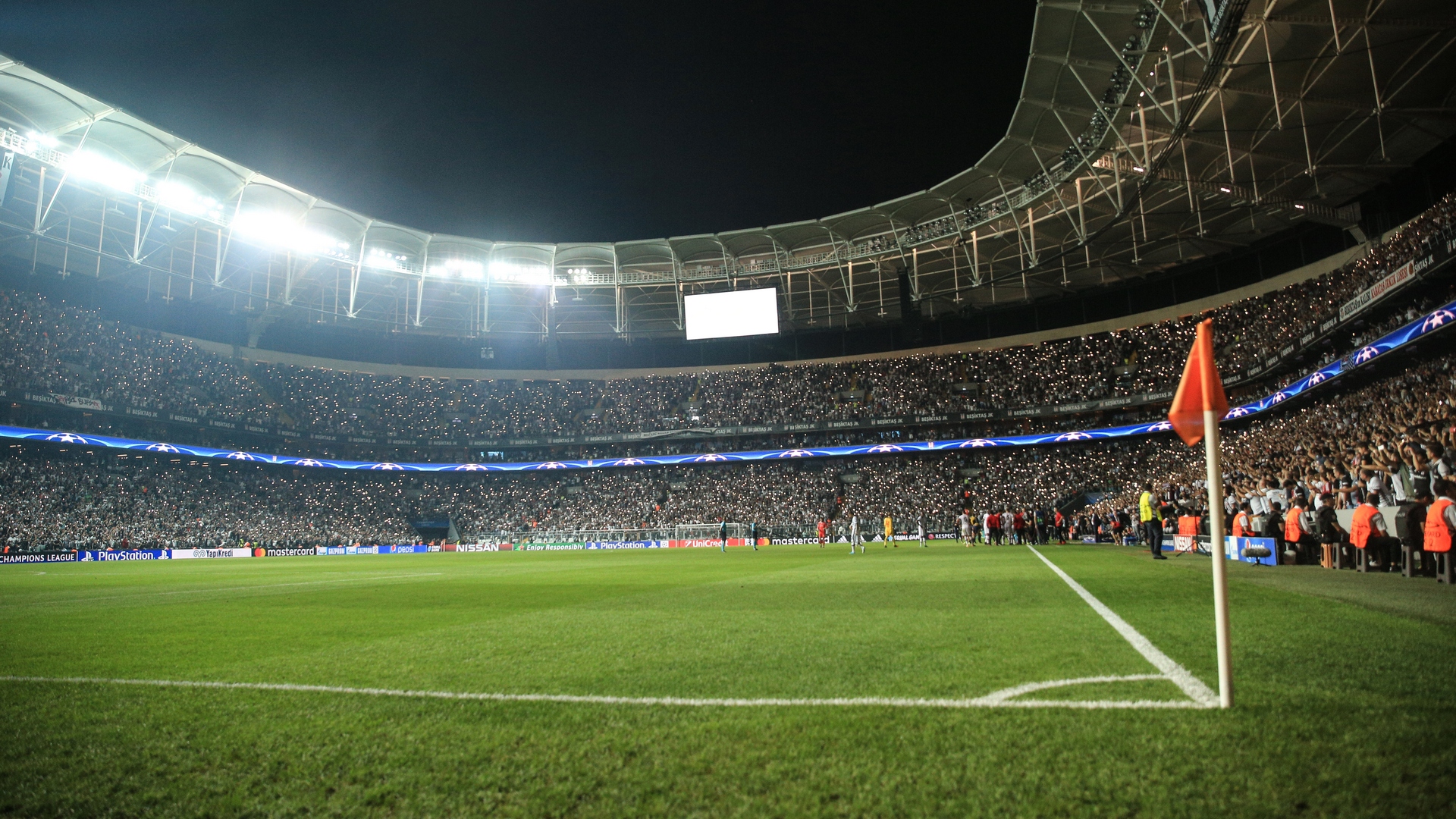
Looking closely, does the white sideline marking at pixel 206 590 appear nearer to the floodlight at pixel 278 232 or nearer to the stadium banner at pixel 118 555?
the stadium banner at pixel 118 555

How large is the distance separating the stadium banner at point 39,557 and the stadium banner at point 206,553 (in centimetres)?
395

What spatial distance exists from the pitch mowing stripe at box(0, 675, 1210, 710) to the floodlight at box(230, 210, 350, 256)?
40.1m

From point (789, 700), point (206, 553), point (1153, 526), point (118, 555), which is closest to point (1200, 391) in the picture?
point (789, 700)

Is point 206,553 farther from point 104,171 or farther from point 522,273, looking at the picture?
point 522,273

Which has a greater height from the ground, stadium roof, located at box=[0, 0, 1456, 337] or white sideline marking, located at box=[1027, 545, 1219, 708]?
stadium roof, located at box=[0, 0, 1456, 337]

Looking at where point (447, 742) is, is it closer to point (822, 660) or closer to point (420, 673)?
point (420, 673)

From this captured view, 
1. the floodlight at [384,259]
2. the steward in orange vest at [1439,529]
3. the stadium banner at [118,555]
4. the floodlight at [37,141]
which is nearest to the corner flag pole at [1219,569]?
the steward in orange vest at [1439,529]

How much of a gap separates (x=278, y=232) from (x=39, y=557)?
1832 centimetres

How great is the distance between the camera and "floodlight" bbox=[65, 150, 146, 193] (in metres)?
31.0

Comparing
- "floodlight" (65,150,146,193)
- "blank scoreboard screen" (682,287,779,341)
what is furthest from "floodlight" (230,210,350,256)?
"blank scoreboard screen" (682,287,779,341)

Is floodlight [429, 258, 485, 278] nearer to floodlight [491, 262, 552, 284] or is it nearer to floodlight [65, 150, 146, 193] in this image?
floodlight [491, 262, 552, 284]

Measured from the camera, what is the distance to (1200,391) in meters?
3.82

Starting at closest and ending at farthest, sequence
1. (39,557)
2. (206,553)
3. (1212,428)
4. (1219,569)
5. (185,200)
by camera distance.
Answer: (1219,569) → (1212,428) → (39,557) → (185,200) → (206,553)

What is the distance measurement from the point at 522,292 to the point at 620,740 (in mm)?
49573
